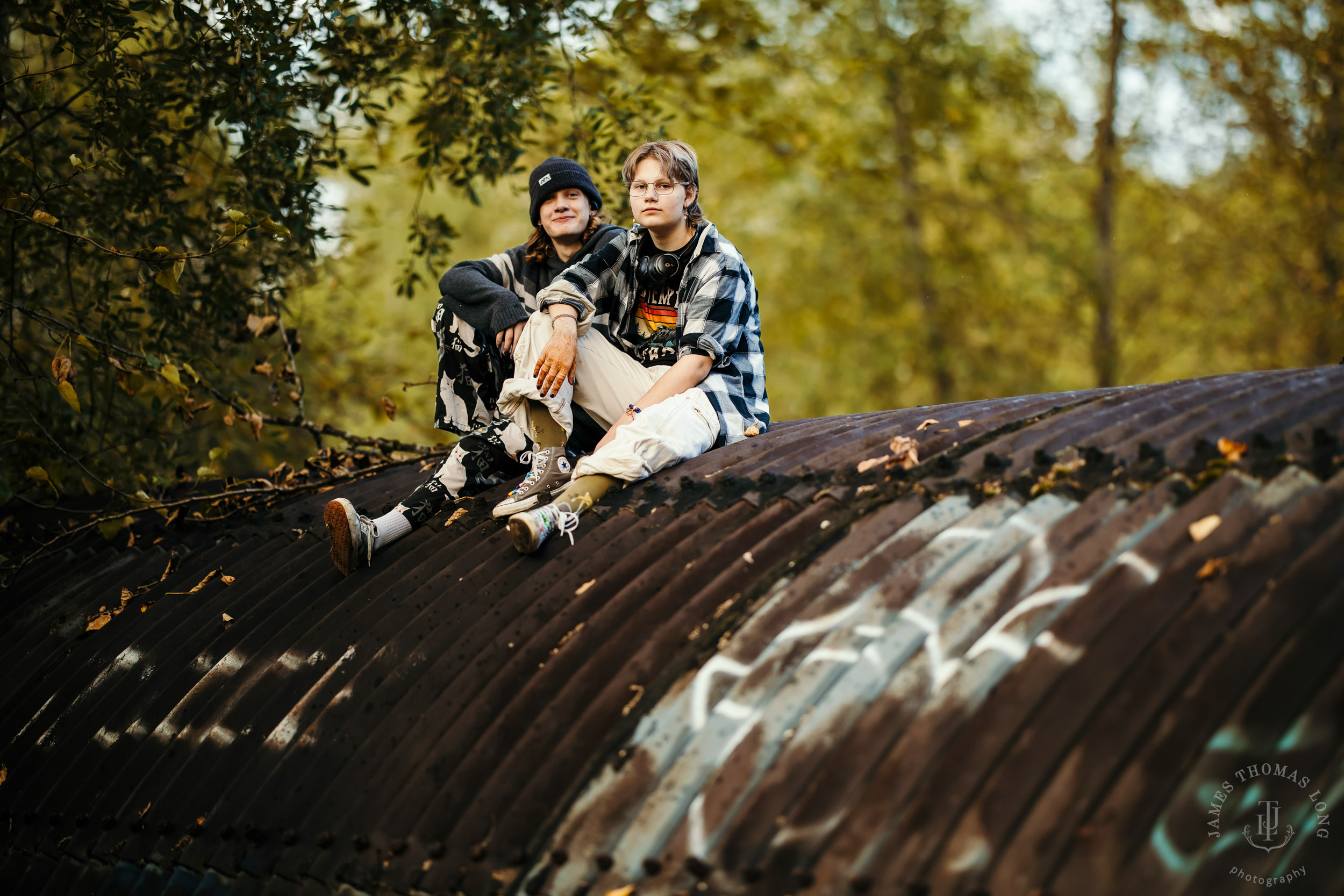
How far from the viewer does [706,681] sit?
2.61 metres

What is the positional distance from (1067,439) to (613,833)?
1789mm

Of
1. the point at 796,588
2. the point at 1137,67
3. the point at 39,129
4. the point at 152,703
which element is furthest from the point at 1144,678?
the point at 1137,67

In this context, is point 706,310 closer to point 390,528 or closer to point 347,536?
point 390,528

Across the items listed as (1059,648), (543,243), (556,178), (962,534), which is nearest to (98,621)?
(543,243)

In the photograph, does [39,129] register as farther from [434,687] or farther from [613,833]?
[613,833]

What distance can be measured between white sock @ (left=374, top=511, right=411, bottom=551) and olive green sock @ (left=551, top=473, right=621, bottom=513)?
72 centimetres

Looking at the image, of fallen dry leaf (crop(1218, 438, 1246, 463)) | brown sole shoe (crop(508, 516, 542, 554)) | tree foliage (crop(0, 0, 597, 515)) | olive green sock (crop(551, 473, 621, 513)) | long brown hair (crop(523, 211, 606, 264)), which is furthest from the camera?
tree foliage (crop(0, 0, 597, 515))

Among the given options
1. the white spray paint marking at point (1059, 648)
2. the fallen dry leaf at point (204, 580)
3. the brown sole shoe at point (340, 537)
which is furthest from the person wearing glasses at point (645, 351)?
the white spray paint marking at point (1059, 648)

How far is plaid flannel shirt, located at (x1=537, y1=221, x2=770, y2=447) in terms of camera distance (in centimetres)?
416

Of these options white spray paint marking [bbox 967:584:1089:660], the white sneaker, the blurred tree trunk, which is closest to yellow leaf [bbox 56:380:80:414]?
the white sneaker

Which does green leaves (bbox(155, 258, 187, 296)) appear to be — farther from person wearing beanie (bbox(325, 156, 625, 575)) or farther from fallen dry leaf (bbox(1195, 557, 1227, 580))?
fallen dry leaf (bbox(1195, 557, 1227, 580))

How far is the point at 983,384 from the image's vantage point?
63.1 feet

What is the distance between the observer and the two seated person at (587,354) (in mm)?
3959

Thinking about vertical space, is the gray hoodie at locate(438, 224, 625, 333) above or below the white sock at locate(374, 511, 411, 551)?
above
